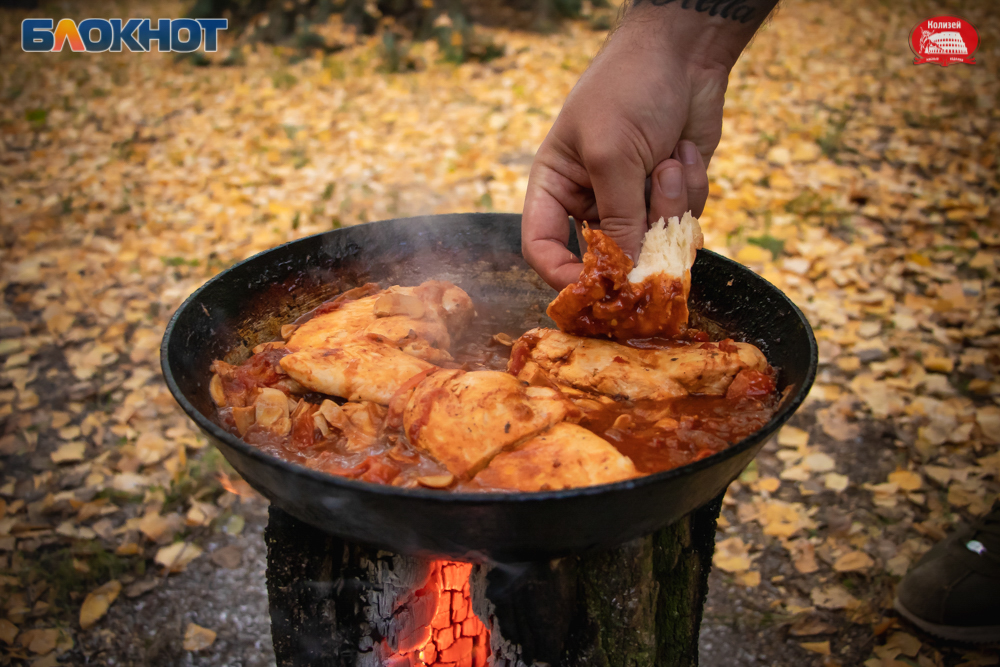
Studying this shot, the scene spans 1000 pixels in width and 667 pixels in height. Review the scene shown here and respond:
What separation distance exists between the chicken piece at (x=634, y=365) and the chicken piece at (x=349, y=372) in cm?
44

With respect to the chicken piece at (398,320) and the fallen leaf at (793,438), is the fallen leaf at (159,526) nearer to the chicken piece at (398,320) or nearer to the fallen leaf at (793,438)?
the chicken piece at (398,320)

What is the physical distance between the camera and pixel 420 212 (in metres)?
6.02

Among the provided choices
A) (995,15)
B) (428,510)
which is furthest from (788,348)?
(995,15)

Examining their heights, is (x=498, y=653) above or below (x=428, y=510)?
below

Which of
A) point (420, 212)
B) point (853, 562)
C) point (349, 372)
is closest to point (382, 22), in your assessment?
point (420, 212)

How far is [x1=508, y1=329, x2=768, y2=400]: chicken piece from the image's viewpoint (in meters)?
2.07

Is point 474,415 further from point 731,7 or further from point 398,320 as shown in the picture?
point 731,7

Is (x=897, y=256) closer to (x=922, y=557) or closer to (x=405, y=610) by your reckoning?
(x=922, y=557)

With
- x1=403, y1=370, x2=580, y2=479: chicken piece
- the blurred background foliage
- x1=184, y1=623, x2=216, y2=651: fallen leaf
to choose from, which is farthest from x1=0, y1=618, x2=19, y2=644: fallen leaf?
the blurred background foliage

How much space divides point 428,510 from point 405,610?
120 centimetres

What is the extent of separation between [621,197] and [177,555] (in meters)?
2.95

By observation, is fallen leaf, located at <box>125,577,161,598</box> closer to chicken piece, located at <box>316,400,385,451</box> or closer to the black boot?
chicken piece, located at <box>316,400,385,451</box>

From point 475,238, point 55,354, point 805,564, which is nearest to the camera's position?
point 475,238

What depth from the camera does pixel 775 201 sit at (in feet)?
20.3
